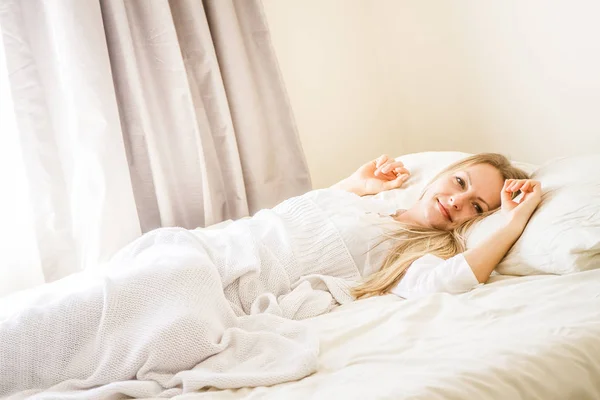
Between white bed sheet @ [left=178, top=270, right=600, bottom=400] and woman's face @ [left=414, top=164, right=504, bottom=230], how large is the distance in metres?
0.37

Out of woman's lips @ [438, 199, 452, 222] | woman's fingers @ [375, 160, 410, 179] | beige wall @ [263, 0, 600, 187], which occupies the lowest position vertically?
woman's lips @ [438, 199, 452, 222]

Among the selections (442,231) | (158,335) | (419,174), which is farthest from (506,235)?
(158,335)

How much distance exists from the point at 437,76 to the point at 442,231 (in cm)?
Result: 114

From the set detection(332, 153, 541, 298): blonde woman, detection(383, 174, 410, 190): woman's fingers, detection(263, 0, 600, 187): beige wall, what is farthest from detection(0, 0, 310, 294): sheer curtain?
detection(332, 153, 541, 298): blonde woman

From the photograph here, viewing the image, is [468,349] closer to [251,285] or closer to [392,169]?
[251,285]

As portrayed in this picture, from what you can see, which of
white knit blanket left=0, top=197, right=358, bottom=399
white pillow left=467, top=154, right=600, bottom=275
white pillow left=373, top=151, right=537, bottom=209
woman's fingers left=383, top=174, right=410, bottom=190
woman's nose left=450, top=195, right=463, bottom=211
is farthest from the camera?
woman's fingers left=383, top=174, right=410, bottom=190

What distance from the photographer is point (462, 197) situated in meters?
1.74

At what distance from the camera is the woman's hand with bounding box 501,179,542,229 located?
1582 mm

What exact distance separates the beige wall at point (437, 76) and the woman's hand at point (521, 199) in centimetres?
65

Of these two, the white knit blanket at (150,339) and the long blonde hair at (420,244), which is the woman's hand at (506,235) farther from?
the white knit blanket at (150,339)

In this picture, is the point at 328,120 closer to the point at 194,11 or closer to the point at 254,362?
the point at 194,11

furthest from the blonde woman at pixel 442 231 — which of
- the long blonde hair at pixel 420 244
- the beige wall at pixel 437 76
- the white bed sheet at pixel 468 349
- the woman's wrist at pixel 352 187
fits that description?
the beige wall at pixel 437 76

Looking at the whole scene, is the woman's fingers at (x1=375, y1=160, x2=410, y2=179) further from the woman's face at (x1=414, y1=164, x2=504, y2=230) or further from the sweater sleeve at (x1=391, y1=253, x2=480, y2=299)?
the sweater sleeve at (x1=391, y1=253, x2=480, y2=299)

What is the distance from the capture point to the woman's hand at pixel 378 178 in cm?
212
